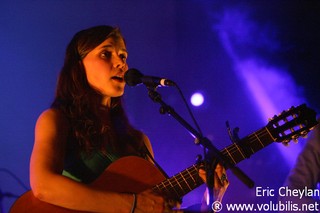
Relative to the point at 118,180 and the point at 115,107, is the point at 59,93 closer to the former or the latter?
the point at 115,107

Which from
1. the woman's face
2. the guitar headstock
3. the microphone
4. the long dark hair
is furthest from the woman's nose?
the guitar headstock

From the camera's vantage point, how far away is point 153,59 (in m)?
3.57

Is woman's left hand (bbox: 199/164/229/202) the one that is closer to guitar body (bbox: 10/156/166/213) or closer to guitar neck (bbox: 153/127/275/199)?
guitar neck (bbox: 153/127/275/199)

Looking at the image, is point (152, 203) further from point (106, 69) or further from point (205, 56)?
point (205, 56)

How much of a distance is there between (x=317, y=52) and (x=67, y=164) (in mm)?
2831

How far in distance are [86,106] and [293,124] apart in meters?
1.31

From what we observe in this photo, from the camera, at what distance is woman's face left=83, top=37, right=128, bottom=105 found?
2.41 meters

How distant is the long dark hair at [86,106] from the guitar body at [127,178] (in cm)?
28

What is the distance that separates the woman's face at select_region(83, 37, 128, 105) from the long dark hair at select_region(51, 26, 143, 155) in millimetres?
43

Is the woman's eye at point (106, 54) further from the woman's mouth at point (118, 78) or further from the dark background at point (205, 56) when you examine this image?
the dark background at point (205, 56)

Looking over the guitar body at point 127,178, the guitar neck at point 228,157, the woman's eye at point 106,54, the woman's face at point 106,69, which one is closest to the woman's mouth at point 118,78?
Answer: the woman's face at point 106,69

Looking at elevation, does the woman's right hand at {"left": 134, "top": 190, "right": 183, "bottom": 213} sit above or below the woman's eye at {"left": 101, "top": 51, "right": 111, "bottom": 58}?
below

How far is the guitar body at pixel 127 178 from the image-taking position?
6.61 feet

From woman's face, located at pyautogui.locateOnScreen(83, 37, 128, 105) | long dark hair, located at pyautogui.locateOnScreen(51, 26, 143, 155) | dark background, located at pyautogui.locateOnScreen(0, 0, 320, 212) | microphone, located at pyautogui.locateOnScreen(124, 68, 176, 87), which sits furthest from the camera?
dark background, located at pyautogui.locateOnScreen(0, 0, 320, 212)
